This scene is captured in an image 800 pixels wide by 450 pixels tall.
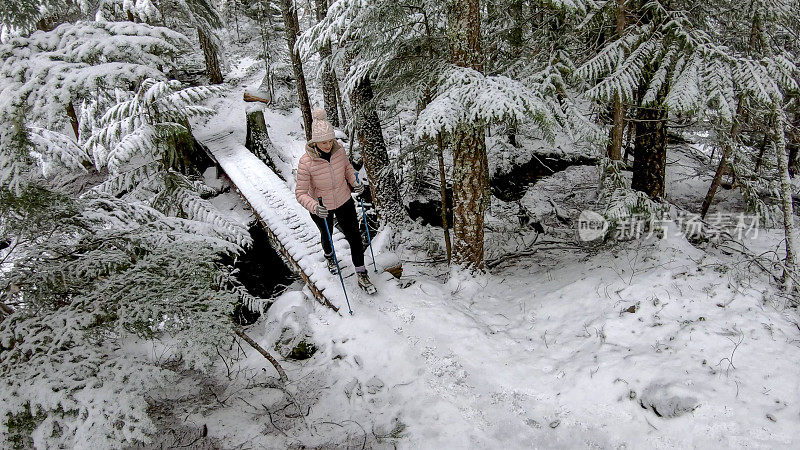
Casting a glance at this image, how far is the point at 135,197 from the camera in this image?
7926 millimetres

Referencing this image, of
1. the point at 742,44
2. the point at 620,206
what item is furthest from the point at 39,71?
the point at 742,44

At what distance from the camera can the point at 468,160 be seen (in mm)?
6582

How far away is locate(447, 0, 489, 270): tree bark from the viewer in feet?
19.4

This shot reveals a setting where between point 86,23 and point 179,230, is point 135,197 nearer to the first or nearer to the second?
point 179,230

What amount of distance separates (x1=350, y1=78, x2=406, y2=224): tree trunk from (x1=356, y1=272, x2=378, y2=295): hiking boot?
3.49 metres

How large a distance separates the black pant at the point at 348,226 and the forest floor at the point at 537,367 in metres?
0.67

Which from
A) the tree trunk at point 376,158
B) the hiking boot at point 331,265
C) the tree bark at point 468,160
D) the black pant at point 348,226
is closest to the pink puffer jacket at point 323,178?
the black pant at point 348,226

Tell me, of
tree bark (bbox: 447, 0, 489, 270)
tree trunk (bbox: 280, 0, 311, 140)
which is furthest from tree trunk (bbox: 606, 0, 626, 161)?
tree trunk (bbox: 280, 0, 311, 140)

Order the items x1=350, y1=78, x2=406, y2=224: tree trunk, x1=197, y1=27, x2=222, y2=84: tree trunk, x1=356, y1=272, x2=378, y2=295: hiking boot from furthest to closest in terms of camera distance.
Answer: x1=197, y1=27, x2=222, y2=84: tree trunk → x1=350, y1=78, x2=406, y2=224: tree trunk → x1=356, y1=272, x2=378, y2=295: hiking boot

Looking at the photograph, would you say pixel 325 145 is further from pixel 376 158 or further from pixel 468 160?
pixel 376 158

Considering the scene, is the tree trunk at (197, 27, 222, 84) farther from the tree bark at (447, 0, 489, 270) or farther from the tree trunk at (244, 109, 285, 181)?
the tree bark at (447, 0, 489, 270)

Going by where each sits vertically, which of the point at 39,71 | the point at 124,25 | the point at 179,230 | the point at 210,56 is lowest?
the point at 179,230

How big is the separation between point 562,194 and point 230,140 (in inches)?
423

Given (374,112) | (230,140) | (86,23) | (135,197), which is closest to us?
(86,23)
